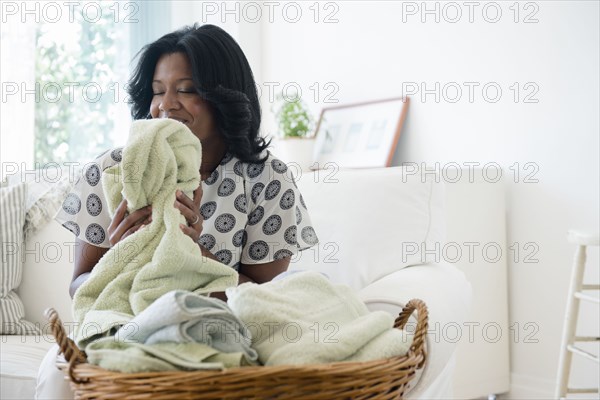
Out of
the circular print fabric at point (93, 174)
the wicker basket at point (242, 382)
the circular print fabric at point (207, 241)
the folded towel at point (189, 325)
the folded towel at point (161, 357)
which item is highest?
the circular print fabric at point (93, 174)

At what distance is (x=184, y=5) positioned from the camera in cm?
360

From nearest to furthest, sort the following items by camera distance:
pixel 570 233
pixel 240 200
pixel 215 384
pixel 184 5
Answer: pixel 215 384 < pixel 240 200 < pixel 570 233 < pixel 184 5

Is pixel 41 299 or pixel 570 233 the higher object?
pixel 570 233

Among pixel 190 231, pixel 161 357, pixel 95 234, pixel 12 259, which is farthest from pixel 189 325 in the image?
pixel 12 259

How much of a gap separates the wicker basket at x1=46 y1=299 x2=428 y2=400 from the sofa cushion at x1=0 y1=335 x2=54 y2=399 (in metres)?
0.80

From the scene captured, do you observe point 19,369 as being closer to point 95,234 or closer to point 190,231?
point 95,234

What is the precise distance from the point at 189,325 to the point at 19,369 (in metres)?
0.94

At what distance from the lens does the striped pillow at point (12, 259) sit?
6.42 ft

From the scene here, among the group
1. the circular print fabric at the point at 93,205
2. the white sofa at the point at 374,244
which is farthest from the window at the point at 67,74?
the circular print fabric at the point at 93,205

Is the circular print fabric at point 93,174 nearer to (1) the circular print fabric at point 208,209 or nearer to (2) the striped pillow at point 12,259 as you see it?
(1) the circular print fabric at point 208,209

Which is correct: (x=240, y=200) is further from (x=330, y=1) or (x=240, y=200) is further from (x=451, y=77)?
(x=330, y=1)

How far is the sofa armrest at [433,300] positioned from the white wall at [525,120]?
2.44 ft

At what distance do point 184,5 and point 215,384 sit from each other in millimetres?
3045

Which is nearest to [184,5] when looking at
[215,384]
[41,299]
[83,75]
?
[83,75]
